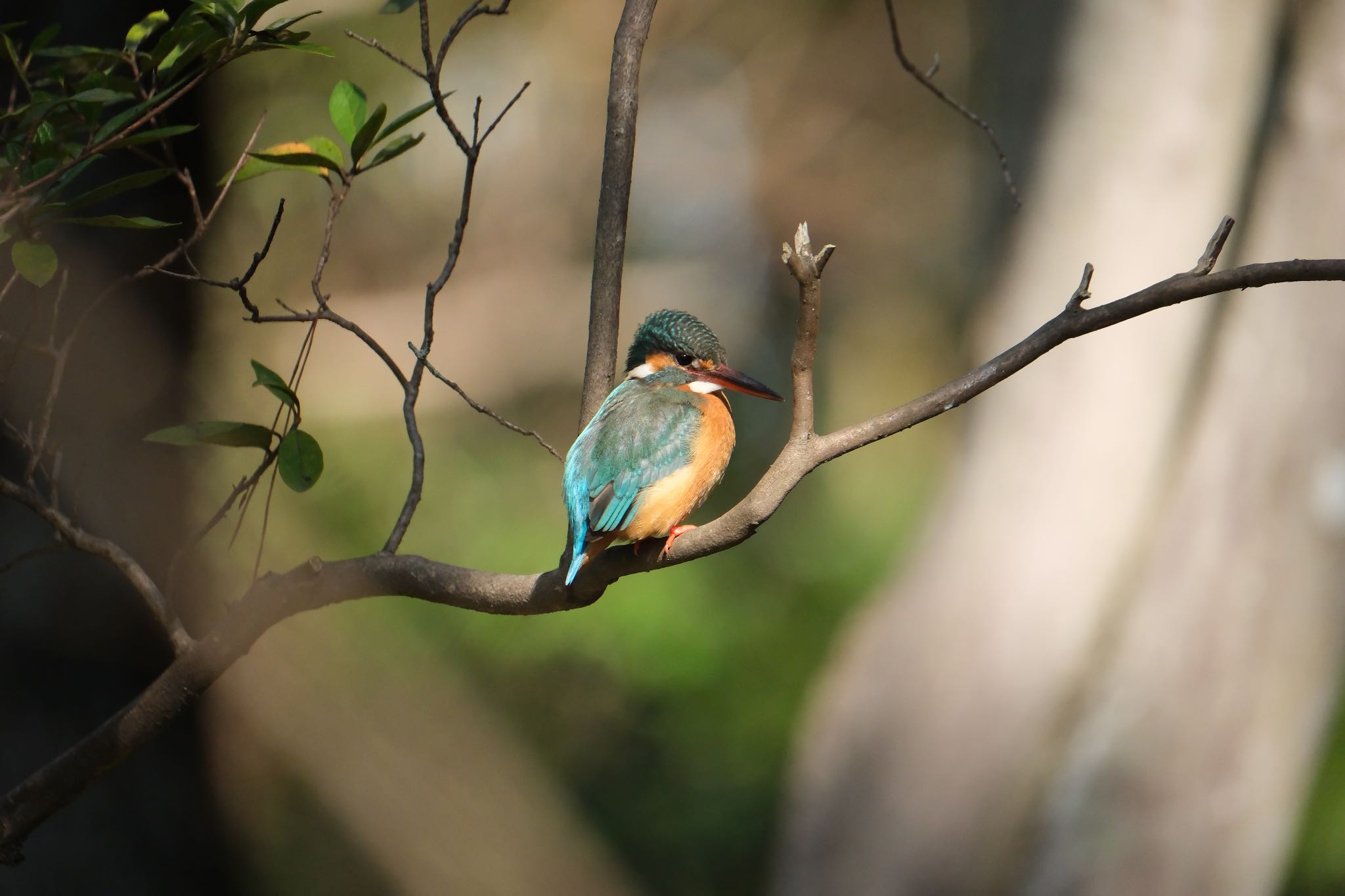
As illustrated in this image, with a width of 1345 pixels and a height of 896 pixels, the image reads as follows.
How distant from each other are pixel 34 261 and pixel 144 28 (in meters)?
0.40

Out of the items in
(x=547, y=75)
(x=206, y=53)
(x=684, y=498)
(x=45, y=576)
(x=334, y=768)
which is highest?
(x=547, y=75)

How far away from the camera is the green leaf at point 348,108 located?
133cm

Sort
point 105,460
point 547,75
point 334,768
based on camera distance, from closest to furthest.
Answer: point 105,460 → point 334,768 → point 547,75

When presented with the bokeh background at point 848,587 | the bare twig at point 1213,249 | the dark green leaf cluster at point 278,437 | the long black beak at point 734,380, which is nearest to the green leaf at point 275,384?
the dark green leaf cluster at point 278,437

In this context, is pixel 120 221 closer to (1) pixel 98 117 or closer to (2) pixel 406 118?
(1) pixel 98 117

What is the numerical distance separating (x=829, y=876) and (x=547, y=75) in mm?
4341

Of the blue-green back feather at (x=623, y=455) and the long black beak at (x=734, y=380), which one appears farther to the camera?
the long black beak at (x=734, y=380)

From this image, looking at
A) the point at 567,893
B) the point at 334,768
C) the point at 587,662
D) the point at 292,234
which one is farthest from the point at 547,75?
the point at 567,893

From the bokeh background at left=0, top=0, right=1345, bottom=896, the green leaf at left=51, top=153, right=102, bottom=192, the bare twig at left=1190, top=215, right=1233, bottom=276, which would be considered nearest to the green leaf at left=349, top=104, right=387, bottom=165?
the green leaf at left=51, top=153, right=102, bottom=192

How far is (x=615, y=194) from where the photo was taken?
1.46 m

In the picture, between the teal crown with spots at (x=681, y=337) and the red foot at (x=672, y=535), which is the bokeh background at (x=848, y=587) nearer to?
the teal crown with spots at (x=681, y=337)

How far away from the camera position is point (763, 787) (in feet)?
Result: 15.4

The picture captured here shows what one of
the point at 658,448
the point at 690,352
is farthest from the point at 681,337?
the point at 658,448

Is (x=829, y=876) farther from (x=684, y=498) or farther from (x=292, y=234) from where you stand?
(x=292, y=234)
